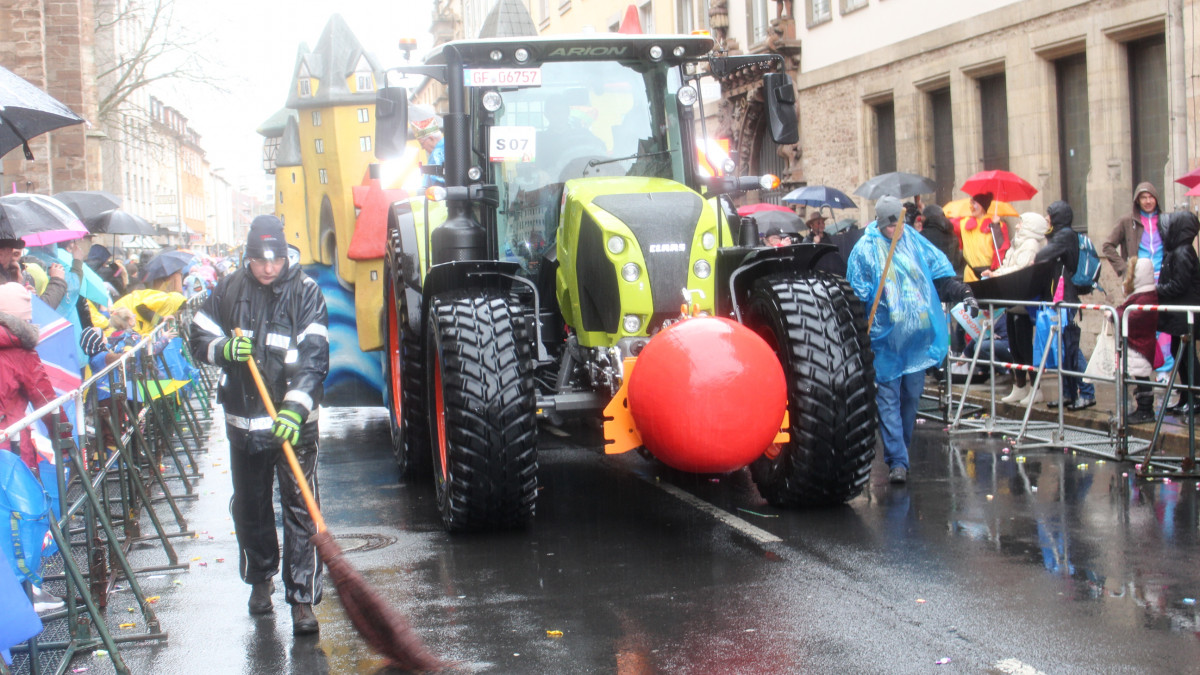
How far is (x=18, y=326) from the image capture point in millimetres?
5938

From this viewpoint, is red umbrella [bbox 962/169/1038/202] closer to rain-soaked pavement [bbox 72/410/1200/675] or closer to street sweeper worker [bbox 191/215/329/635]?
rain-soaked pavement [bbox 72/410/1200/675]

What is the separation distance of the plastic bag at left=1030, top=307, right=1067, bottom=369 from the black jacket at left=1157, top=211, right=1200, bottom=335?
2.69 ft

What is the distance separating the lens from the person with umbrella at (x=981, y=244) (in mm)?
14531

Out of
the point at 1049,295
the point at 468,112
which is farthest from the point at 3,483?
the point at 1049,295

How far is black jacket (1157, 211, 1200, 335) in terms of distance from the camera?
995cm

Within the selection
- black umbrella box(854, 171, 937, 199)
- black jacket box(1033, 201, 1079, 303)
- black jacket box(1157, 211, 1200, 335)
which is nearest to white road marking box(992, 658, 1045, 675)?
black jacket box(1157, 211, 1200, 335)

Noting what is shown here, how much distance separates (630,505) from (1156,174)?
10.6m

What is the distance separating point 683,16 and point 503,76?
82.4 feet

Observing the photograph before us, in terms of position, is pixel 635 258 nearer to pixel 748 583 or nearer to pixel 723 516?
pixel 723 516

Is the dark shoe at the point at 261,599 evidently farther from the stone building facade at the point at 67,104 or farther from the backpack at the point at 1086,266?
the stone building facade at the point at 67,104

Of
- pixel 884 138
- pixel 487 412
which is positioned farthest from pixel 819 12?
pixel 487 412

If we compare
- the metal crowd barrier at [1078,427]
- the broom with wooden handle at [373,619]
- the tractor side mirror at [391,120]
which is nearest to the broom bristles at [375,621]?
the broom with wooden handle at [373,619]

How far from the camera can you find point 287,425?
17.8 feet

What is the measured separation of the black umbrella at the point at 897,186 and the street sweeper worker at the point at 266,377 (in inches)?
462
